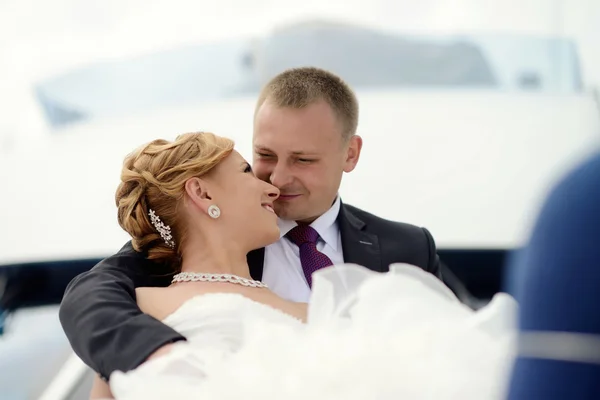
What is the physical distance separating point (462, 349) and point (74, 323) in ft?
2.62

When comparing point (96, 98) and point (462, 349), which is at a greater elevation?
point (462, 349)

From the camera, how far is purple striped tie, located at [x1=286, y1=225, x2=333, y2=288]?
81.8 inches

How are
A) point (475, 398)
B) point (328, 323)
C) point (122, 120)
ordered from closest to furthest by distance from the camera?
point (475, 398) → point (328, 323) → point (122, 120)

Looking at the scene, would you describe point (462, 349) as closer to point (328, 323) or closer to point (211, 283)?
point (328, 323)

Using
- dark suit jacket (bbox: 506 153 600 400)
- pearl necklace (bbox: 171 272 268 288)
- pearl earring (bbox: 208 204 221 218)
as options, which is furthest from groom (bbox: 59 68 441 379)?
dark suit jacket (bbox: 506 153 600 400)

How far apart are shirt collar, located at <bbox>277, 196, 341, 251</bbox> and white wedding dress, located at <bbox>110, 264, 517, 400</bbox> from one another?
2.38 ft

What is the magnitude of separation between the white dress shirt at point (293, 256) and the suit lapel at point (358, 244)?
32mm

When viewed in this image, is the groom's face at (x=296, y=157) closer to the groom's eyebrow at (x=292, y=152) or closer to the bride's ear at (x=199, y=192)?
the groom's eyebrow at (x=292, y=152)

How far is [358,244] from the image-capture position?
7.11 feet

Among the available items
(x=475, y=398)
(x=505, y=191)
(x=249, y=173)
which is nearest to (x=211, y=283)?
(x=249, y=173)

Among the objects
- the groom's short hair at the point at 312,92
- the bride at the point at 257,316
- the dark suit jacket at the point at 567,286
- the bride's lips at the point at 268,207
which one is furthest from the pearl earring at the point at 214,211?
the dark suit jacket at the point at 567,286

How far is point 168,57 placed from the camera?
377 inches

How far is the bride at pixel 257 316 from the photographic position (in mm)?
1191

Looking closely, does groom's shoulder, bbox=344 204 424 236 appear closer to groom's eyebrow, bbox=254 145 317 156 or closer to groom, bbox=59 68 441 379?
groom, bbox=59 68 441 379
